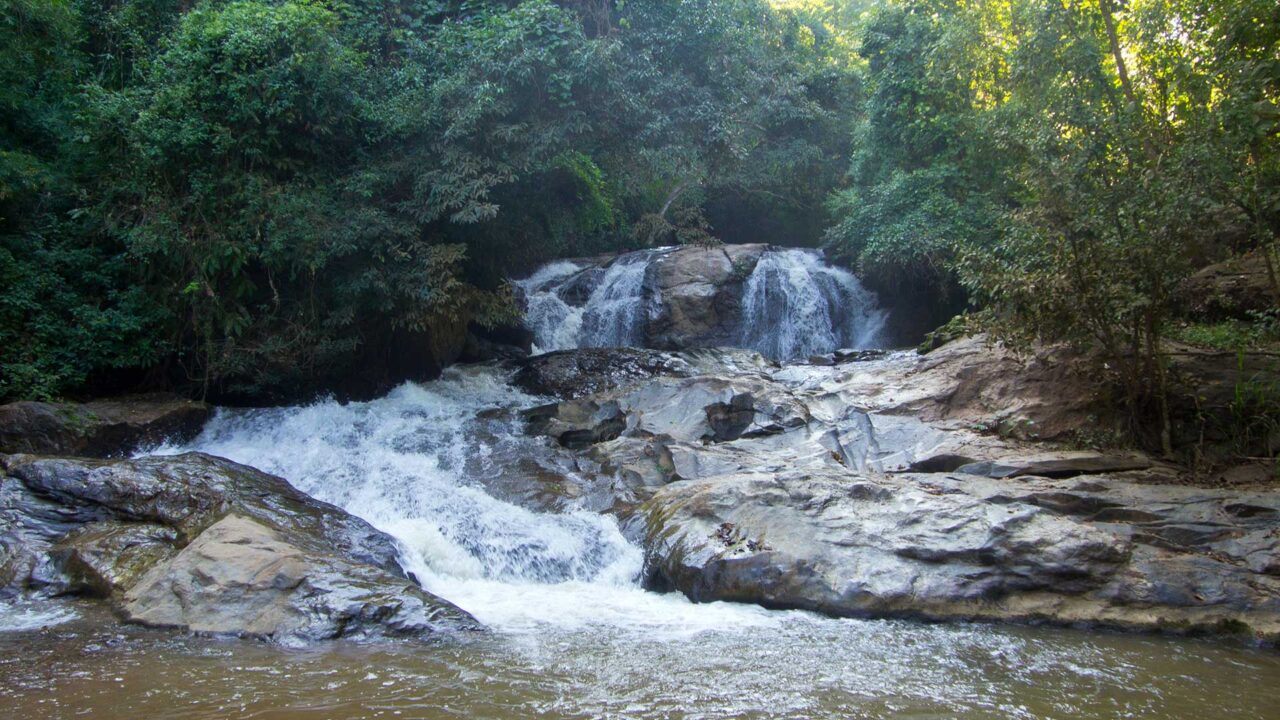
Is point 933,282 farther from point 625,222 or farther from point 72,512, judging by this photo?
point 72,512

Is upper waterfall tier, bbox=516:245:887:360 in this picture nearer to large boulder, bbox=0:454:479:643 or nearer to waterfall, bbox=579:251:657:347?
waterfall, bbox=579:251:657:347

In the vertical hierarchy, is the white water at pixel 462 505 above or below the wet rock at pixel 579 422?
below

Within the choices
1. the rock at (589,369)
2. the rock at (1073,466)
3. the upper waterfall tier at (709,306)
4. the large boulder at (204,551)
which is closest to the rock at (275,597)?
the large boulder at (204,551)

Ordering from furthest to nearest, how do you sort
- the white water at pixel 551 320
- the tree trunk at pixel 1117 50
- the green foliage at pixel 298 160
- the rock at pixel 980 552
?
the white water at pixel 551 320 → the green foliage at pixel 298 160 → the tree trunk at pixel 1117 50 → the rock at pixel 980 552

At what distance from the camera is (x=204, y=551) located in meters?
6.40

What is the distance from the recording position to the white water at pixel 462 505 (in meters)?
6.81

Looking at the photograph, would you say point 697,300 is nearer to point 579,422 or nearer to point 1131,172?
point 579,422

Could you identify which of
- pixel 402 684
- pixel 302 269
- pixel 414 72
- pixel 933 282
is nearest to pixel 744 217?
pixel 933 282

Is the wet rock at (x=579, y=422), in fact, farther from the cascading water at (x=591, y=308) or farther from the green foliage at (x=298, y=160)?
the cascading water at (x=591, y=308)

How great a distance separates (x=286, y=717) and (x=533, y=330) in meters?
13.6

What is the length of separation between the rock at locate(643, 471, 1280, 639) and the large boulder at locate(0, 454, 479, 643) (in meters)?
2.53

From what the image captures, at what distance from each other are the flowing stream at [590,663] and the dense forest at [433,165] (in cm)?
447

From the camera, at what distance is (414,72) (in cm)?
1266

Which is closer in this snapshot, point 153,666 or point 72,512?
point 153,666
